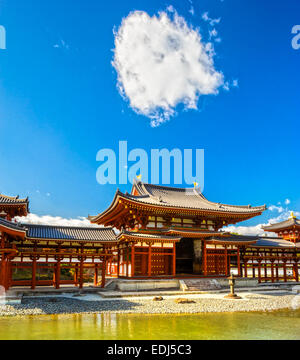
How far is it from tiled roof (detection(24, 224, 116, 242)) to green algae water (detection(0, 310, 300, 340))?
800cm

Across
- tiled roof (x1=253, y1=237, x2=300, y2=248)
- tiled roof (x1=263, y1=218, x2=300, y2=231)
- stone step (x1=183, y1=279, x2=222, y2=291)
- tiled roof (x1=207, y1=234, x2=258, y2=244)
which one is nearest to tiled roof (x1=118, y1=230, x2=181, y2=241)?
stone step (x1=183, y1=279, x2=222, y2=291)

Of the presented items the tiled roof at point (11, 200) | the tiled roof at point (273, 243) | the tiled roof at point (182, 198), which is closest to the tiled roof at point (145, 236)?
the tiled roof at point (182, 198)

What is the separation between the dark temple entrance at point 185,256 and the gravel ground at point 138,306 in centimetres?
898

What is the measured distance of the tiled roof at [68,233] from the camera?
2241cm

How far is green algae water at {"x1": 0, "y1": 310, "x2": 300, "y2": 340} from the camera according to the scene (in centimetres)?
1152

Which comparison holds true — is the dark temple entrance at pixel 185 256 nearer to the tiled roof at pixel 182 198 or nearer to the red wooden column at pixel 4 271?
the tiled roof at pixel 182 198

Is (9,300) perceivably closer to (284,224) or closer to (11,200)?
(11,200)

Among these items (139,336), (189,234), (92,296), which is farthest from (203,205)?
(139,336)

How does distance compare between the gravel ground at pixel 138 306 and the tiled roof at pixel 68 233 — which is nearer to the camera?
the gravel ground at pixel 138 306

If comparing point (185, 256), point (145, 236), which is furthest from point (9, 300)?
point (185, 256)

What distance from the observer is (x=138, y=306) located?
18.3 meters

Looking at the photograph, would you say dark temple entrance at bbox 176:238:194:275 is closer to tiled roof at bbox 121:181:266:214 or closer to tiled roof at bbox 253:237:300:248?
tiled roof at bbox 121:181:266:214

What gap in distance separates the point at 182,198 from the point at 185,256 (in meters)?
6.03

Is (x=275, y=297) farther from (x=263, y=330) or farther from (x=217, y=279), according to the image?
(x=263, y=330)
